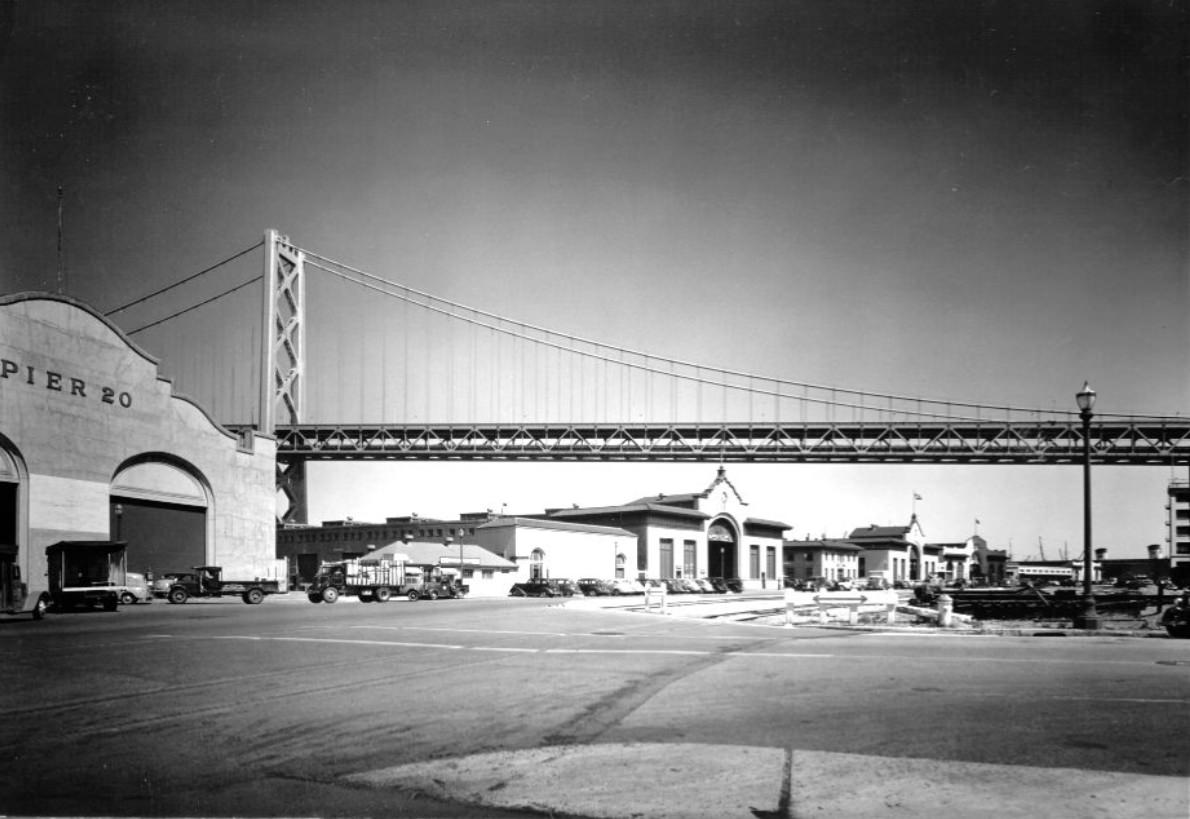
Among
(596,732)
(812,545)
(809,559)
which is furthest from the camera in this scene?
(809,559)

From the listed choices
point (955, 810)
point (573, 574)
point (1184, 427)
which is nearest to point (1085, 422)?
point (955, 810)

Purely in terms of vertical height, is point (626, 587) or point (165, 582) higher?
point (165, 582)

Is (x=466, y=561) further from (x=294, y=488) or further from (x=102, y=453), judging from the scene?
(x=294, y=488)

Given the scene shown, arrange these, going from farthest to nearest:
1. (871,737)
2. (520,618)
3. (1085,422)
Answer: (520,618) < (1085,422) < (871,737)

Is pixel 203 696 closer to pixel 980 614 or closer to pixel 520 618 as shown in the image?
pixel 520 618

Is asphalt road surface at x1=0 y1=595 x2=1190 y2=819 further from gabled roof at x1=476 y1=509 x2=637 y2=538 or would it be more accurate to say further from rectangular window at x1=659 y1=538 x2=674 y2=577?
rectangular window at x1=659 y1=538 x2=674 y2=577

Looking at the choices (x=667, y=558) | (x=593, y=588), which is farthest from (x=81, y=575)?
(x=667, y=558)

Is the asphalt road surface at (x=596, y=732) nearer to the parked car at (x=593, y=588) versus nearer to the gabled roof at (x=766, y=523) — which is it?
the parked car at (x=593, y=588)
